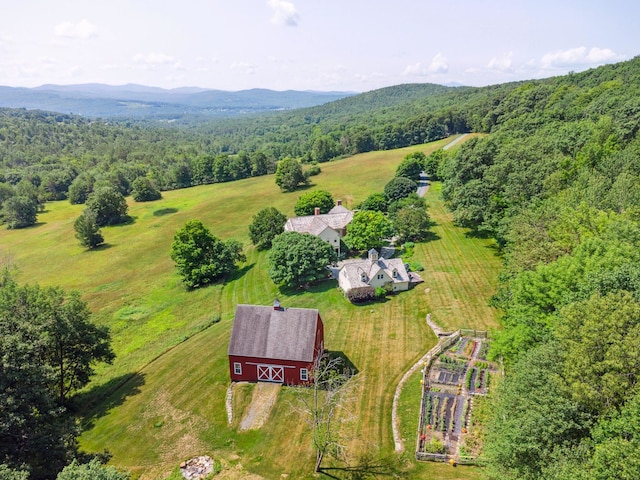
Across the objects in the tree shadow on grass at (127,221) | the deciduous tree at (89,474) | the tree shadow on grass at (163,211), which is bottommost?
the tree shadow on grass at (127,221)

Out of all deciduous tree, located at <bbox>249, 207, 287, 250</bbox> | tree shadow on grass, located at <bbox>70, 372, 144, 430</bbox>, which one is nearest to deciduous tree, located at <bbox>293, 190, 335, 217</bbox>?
deciduous tree, located at <bbox>249, 207, 287, 250</bbox>

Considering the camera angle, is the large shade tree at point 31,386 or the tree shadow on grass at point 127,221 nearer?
the large shade tree at point 31,386

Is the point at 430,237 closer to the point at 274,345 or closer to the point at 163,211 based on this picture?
the point at 274,345

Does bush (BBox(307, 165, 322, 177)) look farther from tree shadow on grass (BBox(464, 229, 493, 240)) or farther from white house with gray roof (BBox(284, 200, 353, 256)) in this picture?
tree shadow on grass (BBox(464, 229, 493, 240))

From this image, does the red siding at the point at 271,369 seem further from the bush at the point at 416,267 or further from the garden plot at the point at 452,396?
the bush at the point at 416,267

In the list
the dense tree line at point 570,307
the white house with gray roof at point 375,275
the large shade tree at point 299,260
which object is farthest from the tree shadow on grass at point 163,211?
the dense tree line at point 570,307

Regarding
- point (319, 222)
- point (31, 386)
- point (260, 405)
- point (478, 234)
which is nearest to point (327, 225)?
point (319, 222)
